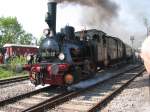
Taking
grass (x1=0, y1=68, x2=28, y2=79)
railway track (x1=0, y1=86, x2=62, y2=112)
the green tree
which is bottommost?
railway track (x1=0, y1=86, x2=62, y2=112)

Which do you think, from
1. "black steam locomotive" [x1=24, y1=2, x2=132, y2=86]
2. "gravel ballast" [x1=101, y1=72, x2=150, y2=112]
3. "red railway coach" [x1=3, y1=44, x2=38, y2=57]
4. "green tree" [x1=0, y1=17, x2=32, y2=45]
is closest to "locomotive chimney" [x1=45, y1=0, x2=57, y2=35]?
"black steam locomotive" [x1=24, y1=2, x2=132, y2=86]

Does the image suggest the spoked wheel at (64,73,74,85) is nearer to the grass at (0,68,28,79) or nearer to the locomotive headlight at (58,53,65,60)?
the locomotive headlight at (58,53,65,60)

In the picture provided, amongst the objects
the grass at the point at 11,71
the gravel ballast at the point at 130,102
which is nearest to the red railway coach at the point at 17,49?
the grass at the point at 11,71

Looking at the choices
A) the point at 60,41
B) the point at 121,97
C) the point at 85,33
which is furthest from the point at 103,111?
the point at 85,33

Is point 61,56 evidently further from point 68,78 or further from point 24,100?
point 24,100

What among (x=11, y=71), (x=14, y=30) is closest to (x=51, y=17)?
(x=11, y=71)

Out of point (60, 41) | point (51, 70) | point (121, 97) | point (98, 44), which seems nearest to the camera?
point (121, 97)

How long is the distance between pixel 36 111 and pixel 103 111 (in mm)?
1763

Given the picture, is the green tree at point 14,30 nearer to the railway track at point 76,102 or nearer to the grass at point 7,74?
the grass at point 7,74

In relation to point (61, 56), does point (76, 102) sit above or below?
below

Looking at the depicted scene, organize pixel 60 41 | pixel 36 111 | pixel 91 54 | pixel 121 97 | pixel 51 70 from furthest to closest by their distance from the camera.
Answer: pixel 91 54, pixel 60 41, pixel 51 70, pixel 121 97, pixel 36 111

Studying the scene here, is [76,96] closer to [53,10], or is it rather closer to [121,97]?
[121,97]

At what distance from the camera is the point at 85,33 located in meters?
15.7

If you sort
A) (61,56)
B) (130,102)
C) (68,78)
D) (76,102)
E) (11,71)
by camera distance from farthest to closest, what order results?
(11,71) < (61,56) < (68,78) < (76,102) < (130,102)
